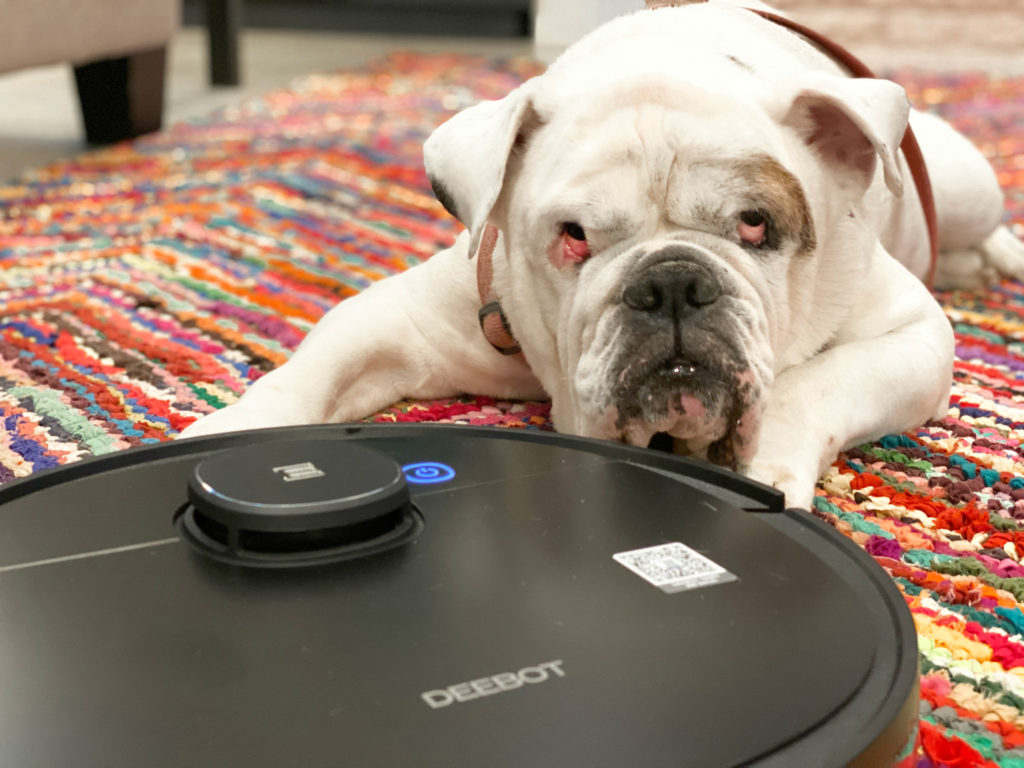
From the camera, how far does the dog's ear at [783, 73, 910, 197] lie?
1.06 meters

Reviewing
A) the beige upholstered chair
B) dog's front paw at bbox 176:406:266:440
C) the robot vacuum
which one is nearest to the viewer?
the robot vacuum

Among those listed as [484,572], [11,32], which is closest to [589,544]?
[484,572]

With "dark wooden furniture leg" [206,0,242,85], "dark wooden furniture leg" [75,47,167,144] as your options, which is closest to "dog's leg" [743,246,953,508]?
"dark wooden furniture leg" [75,47,167,144]

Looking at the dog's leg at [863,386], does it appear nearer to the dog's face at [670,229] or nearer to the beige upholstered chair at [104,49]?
the dog's face at [670,229]

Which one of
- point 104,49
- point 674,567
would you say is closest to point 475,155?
point 674,567

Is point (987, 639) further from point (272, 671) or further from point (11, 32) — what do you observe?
point (11, 32)

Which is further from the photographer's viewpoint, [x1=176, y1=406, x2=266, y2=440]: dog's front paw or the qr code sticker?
[x1=176, y1=406, x2=266, y2=440]: dog's front paw

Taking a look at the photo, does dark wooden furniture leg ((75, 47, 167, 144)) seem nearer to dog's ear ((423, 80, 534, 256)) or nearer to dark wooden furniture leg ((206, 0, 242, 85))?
dark wooden furniture leg ((206, 0, 242, 85))

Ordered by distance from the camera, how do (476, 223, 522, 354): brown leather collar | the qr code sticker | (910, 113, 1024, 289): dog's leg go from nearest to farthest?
the qr code sticker, (476, 223, 522, 354): brown leather collar, (910, 113, 1024, 289): dog's leg

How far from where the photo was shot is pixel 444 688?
60 centimetres

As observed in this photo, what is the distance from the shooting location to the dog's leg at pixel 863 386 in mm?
1057

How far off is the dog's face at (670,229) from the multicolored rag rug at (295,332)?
6.1 inches

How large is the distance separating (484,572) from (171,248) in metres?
1.47

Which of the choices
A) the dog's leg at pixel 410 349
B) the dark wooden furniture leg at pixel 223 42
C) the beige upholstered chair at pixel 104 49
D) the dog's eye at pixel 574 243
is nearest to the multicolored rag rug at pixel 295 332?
the dog's leg at pixel 410 349
